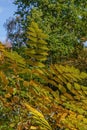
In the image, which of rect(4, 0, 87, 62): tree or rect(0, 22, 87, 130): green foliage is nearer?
rect(0, 22, 87, 130): green foliage

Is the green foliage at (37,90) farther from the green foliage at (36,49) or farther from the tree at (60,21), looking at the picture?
the tree at (60,21)

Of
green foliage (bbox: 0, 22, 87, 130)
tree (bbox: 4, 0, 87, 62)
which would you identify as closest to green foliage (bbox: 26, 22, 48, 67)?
green foliage (bbox: 0, 22, 87, 130)

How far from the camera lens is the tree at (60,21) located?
27438mm

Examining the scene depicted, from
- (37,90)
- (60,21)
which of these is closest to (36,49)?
(37,90)

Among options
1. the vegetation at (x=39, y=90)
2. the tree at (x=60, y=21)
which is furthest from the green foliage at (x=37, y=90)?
the tree at (x=60, y=21)

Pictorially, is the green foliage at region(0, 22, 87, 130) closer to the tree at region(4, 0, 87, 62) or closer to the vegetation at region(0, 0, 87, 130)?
the vegetation at region(0, 0, 87, 130)

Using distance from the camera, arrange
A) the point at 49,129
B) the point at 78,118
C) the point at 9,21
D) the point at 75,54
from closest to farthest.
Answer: the point at 49,129
the point at 78,118
the point at 75,54
the point at 9,21

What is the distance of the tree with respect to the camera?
27438 mm

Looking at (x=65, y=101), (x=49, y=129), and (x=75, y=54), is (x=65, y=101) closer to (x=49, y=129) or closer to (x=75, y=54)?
(x=49, y=129)

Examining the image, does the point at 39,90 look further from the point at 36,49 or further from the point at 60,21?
the point at 60,21

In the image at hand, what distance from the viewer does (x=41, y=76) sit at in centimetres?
130

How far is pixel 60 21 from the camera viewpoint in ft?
94.6

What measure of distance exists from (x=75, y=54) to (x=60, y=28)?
2.13 metres

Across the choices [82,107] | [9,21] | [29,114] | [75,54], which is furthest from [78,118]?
[9,21]
